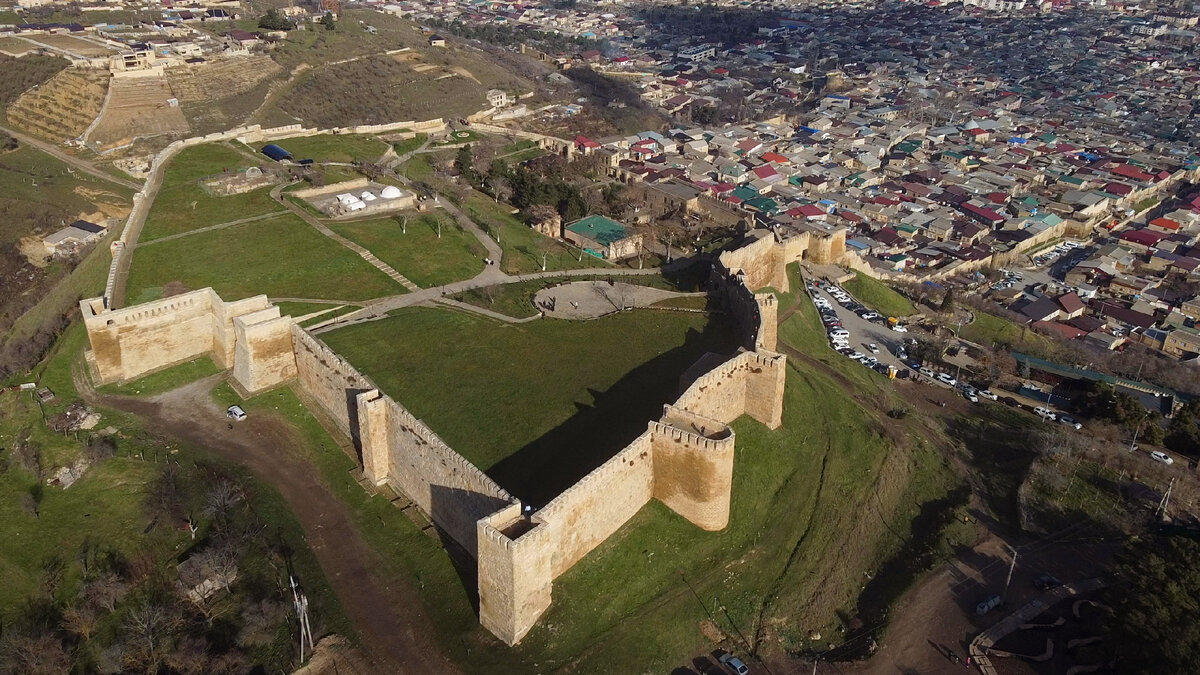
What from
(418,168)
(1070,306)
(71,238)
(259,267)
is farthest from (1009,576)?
(71,238)

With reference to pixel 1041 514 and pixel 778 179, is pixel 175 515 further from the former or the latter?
pixel 778 179

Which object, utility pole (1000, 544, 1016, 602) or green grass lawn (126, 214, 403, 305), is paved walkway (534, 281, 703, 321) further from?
utility pole (1000, 544, 1016, 602)

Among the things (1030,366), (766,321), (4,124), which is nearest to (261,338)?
(766,321)

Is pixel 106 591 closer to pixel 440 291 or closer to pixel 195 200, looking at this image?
pixel 440 291

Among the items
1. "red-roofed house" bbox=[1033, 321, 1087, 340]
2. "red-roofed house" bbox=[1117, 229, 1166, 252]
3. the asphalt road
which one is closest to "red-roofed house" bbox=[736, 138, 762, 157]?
"red-roofed house" bbox=[1117, 229, 1166, 252]

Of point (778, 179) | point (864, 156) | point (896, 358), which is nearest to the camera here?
point (896, 358)

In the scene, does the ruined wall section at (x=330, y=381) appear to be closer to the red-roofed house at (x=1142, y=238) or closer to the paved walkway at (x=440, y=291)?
the paved walkway at (x=440, y=291)
